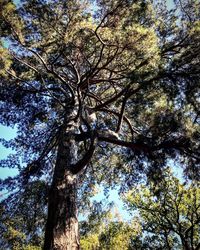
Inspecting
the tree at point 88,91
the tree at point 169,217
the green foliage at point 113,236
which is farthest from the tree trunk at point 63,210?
the green foliage at point 113,236

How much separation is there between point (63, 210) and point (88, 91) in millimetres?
4075

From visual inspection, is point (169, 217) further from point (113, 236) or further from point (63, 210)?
point (63, 210)

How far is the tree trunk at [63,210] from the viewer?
3.68m

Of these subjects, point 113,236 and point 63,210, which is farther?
point 113,236

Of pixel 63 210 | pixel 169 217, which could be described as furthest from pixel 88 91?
pixel 169 217

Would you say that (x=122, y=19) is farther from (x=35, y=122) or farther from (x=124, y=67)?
(x=35, y=122)

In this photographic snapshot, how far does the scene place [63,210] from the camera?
4.21m

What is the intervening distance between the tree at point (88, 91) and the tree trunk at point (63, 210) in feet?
0.05

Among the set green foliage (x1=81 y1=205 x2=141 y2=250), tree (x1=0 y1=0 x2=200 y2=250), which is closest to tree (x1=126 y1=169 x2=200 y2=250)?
green foliage (x1=81 y1=205 x2=141 y2=250)

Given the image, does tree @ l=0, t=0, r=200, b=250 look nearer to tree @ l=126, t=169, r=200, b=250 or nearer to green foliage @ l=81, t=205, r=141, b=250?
tree @ l=126, t=169, r=200, b=250

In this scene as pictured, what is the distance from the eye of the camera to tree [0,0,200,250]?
5594mm

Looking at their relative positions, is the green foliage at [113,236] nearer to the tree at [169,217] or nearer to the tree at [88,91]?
the tree at [169,217]

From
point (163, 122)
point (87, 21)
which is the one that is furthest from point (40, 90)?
point (163, 122)

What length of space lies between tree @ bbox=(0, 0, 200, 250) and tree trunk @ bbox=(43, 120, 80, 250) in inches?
0.6
